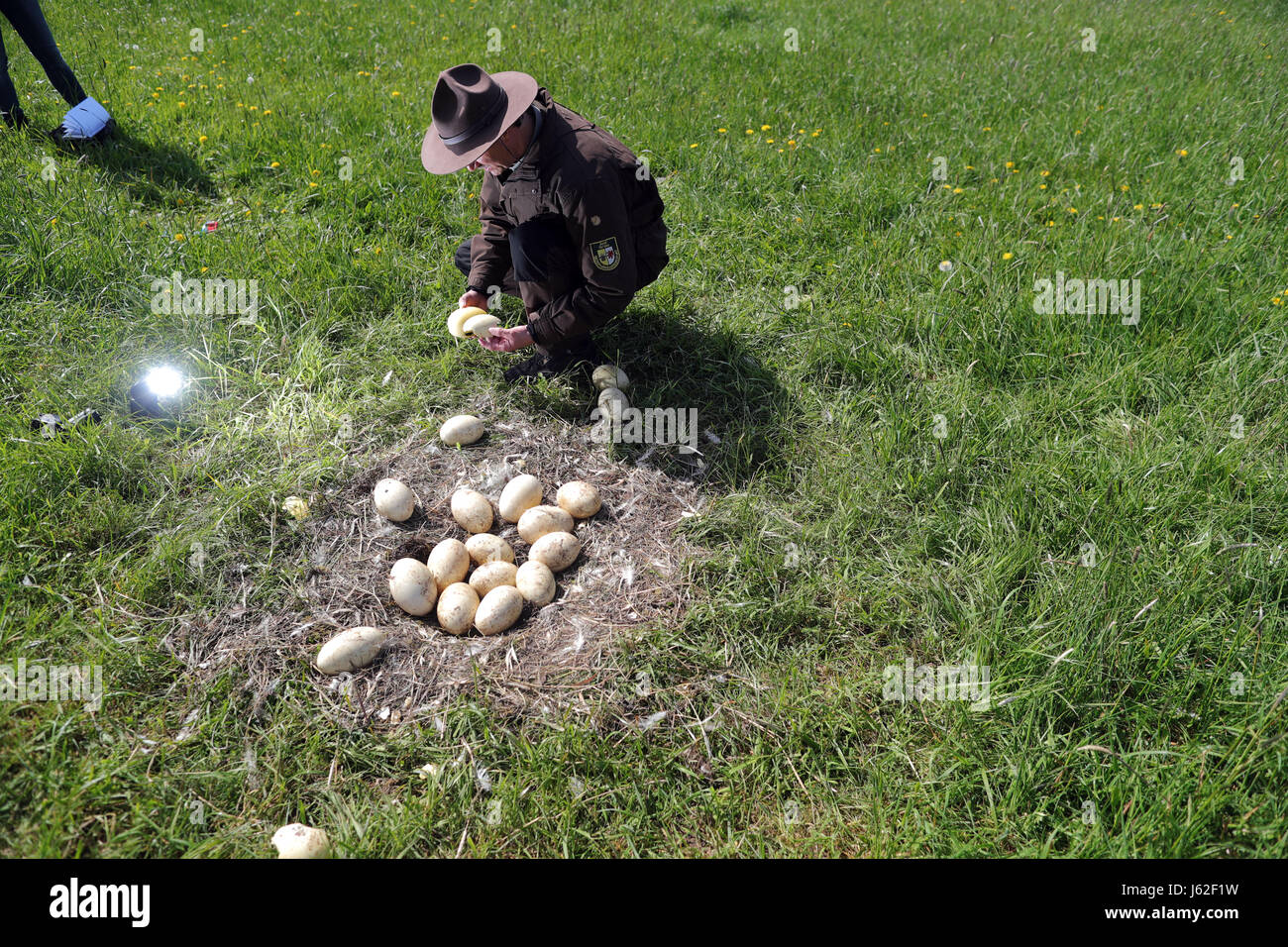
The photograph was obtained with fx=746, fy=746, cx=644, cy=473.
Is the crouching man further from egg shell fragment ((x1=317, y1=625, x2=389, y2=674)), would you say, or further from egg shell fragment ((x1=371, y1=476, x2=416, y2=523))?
egg shell fragment ((x1=317, y1=625, x2=389, y2=674))

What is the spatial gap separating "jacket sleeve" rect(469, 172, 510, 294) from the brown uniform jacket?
0.01 metres

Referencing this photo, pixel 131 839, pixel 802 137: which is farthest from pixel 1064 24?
pixel 131 839

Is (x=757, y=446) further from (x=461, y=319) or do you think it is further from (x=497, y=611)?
(x=461, y=319)

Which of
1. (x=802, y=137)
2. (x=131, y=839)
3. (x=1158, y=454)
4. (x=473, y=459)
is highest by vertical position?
(x=802, y=137)

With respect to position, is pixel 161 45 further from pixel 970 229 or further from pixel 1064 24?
pixel 1064 24

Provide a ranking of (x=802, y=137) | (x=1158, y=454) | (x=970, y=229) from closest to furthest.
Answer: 1. (x=1158, y=454)
2. (x=970, y=229)
3. (x=802, y=137)

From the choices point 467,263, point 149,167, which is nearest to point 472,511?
point 467,263

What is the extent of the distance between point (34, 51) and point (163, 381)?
11.2 ft

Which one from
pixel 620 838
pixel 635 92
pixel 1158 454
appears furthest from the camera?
pixel 635 92

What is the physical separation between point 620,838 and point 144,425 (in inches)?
109

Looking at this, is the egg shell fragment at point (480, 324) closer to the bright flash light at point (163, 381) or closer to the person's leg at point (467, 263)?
the person's leg at point (467, 263)

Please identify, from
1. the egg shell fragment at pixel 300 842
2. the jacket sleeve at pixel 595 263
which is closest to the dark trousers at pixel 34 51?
the jacket sleeve at pixel 595 263
